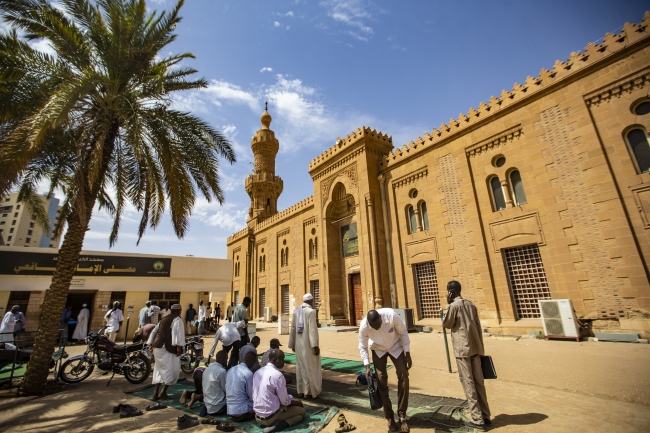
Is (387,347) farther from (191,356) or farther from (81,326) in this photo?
(81,326)

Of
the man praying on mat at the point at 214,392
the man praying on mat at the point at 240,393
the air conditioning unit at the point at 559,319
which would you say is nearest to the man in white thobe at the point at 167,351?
the man praying on mat at the point at 214,392

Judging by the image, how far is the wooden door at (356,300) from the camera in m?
16.7

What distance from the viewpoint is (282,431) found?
3787 millimetres

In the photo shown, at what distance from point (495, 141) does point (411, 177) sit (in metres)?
3.83

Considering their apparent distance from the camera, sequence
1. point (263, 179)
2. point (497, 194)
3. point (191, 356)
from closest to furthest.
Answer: point (191, 356)
point (497, 194)
point (263, 179)

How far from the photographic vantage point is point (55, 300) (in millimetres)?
6324

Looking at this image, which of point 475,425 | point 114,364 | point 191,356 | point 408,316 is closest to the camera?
point 475,425

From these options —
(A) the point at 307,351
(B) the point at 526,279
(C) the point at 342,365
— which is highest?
(B) the point at 526,279

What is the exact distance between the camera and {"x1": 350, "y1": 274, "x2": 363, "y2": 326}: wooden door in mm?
16736

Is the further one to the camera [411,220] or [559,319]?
[411,220]

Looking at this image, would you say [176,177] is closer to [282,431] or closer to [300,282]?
[282,431]

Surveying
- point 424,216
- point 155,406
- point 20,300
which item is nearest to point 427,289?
point 424,216

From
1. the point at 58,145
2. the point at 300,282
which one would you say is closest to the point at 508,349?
the point at 58,145

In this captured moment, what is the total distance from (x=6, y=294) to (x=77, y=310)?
2775mm
